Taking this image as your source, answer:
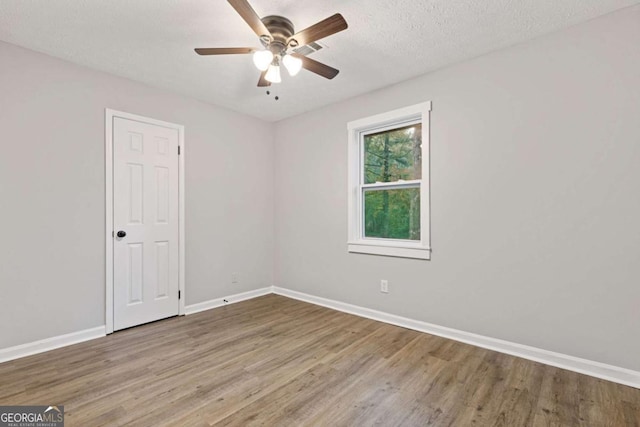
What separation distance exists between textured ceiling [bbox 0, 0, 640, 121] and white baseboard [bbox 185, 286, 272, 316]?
2.51 meters

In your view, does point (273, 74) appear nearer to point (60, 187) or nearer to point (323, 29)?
point (323, 29)

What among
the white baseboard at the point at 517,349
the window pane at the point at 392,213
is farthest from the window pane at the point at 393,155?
the white baseboard at the point at 517,349

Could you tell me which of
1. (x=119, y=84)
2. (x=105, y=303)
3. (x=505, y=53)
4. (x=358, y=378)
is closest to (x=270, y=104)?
(x=119, y=84)

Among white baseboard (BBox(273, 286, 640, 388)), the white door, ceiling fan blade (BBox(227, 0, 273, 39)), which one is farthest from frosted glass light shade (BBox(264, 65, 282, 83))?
white baseboard (BBox(273, 286, 640, 388))

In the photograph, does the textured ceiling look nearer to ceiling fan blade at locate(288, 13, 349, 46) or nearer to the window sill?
ceiling fan blade at locate(288, 13, 349, 46)

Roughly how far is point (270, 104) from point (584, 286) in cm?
352

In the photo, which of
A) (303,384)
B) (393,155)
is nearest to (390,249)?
(393,155)

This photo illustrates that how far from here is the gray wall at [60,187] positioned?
246cm

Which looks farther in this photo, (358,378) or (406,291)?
(406,291)

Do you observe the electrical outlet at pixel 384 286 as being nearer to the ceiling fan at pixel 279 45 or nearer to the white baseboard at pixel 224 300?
the white baseboard at pixel 224 300

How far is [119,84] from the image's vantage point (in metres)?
3.03

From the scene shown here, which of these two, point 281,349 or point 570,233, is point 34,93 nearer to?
point 281,349

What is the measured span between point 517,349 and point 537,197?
123cm

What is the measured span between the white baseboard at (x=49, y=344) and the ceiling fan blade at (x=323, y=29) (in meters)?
3.08
